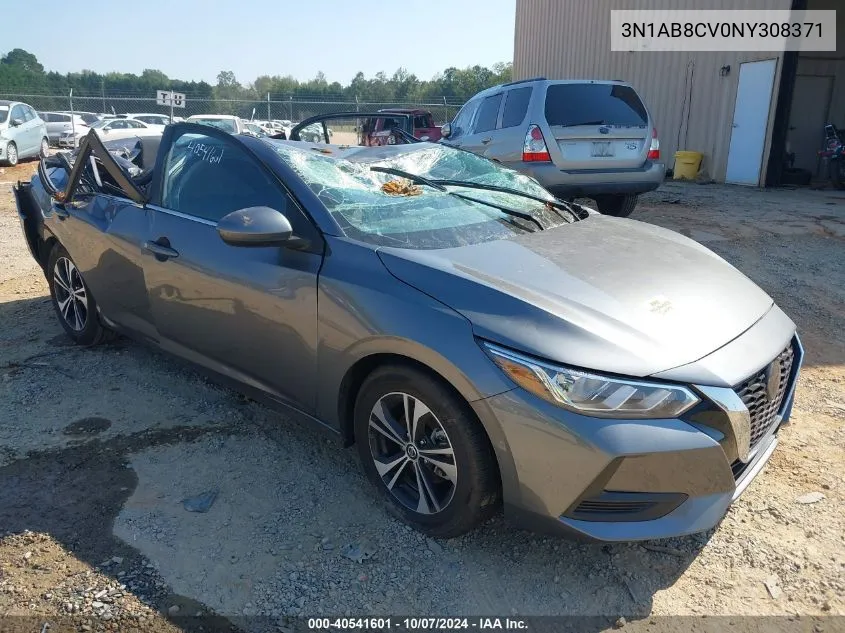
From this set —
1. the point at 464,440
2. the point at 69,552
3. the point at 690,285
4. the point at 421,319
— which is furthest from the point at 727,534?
the point at 69,552

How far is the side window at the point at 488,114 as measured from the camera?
26.8 feet

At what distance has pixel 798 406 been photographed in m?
3.52

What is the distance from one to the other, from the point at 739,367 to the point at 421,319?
1.11 metres

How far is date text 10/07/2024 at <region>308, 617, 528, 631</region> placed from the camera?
6.98 ft

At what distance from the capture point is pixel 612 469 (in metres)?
1.99

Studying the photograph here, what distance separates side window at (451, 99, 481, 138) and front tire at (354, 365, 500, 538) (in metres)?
6.92

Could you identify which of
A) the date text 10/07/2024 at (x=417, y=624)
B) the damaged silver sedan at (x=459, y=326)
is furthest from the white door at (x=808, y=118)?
the date text 10/07/2024 at (x=417, y=624)

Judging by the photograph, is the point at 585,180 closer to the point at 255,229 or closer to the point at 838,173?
the point at 255,229

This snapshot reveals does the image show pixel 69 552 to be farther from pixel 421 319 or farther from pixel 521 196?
pixel 521 196

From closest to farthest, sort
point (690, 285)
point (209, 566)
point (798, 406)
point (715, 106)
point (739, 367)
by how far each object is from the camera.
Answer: point (739, 367) → point (209, 566) → point (690, 285) → point (798, 406) → point (715, 106)

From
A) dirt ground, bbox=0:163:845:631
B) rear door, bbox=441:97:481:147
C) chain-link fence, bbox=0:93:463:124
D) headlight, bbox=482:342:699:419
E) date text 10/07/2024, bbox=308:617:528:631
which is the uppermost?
chain-link fence, bbox=0:93:463:124

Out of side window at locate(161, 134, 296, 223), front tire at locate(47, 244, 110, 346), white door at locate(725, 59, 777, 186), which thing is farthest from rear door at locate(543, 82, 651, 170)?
white door at locate(725, 59, 777, 186)

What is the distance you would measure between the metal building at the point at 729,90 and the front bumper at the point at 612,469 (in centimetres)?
1269

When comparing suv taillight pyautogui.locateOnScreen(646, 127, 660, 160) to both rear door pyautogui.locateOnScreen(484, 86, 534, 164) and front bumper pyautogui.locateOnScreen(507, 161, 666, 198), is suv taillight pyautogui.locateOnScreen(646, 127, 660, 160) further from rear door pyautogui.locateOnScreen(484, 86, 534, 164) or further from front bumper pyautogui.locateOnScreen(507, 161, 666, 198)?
rear door pyautogui.locateOnScreen(484, 86, 534, 164)
